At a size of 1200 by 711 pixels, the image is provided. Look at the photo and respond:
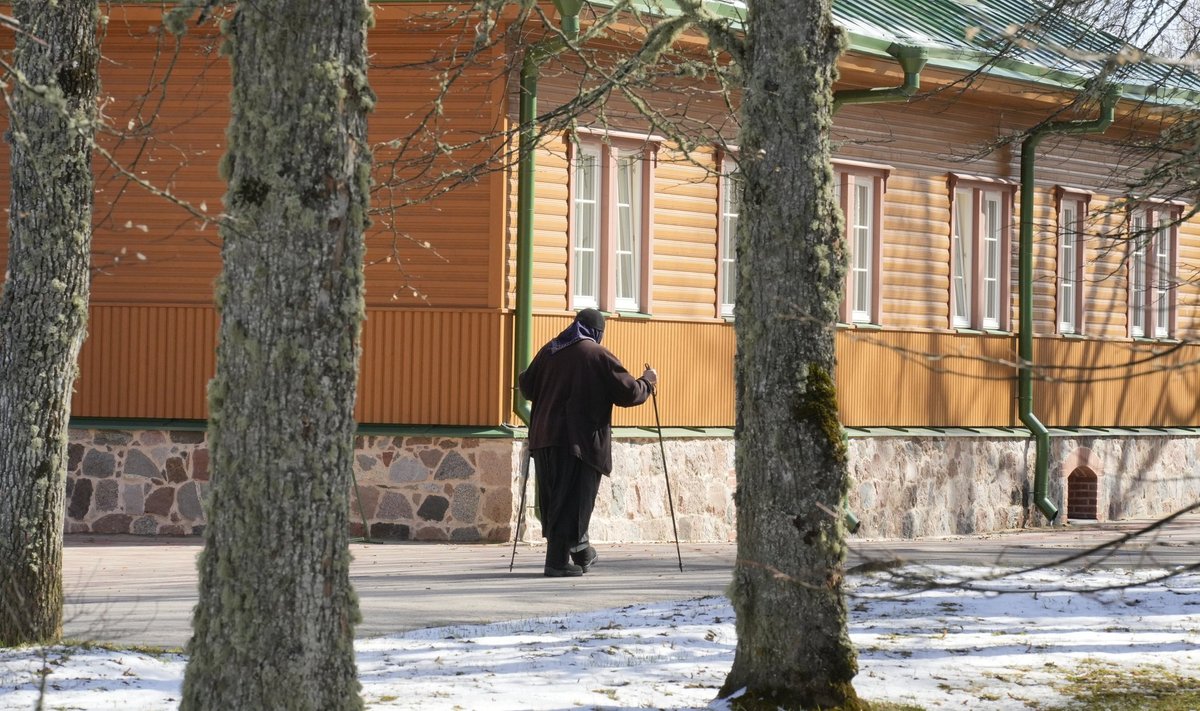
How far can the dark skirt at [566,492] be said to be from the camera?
1141 cm

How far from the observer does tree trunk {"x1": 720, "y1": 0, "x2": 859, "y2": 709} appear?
7.02m

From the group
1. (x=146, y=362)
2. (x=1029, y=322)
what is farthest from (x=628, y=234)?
(x=1029, y=322)

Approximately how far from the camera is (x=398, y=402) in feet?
48.0

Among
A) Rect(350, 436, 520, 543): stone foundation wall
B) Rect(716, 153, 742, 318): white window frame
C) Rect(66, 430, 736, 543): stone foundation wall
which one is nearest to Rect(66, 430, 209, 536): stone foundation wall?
Rect(66, 430, 736, 543): stone foundation wall

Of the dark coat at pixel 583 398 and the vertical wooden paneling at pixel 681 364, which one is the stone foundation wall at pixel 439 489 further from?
the dark coat at pixel 583 398

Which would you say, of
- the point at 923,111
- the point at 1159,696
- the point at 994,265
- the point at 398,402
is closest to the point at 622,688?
the point at 1159,696

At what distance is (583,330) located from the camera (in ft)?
38.3

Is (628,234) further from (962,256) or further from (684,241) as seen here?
(962,256)

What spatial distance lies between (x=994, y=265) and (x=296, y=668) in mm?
15357

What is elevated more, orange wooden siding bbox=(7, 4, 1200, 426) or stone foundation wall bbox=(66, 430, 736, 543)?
orange wooden siding bbox=(7, 4, 1200, 426)

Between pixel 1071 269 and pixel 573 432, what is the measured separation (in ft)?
35.4

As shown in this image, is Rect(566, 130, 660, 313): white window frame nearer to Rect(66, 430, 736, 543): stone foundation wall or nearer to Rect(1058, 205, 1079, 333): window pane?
Rect(66, 430, 736, 543): stone foundation wall

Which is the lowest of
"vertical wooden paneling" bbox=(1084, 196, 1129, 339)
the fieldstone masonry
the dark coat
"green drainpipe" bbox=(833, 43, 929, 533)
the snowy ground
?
the snowy ground

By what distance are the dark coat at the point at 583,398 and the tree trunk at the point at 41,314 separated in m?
4.15
